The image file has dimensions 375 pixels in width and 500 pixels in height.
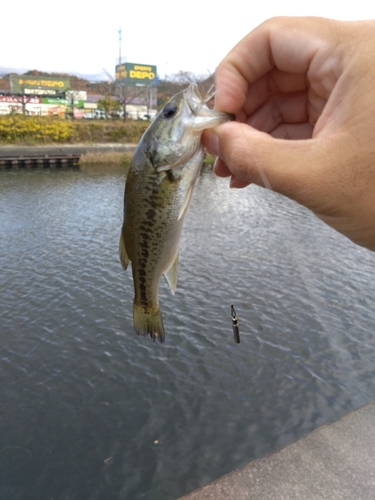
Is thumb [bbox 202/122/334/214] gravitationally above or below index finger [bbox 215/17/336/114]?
below

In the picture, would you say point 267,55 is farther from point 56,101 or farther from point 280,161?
point 56,101

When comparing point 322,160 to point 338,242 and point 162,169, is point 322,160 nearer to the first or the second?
point 162,169

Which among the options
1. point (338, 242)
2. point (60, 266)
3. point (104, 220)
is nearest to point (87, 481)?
point (60, 266)

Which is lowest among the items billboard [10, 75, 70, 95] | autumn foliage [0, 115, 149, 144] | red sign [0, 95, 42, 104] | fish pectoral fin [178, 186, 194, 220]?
autumn foliage [0, 115, 149, 144]

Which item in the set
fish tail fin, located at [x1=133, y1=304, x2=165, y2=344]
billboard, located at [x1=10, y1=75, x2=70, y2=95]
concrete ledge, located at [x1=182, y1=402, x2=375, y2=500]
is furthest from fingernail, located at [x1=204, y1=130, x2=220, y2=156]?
billboard, located at [x1=10, y1=75, x2=70, y2=95]

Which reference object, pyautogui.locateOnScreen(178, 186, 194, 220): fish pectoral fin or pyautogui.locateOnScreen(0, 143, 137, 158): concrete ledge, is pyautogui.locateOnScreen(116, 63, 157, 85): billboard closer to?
pyautogui.locateOnScreen(0, 143, 137, 158): concrete ledge

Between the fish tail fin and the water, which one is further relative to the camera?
the water

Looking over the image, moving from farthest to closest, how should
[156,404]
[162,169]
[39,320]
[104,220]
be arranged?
1. [104,220]
2. [39,320]
3. [156,404]
4. [162,169]

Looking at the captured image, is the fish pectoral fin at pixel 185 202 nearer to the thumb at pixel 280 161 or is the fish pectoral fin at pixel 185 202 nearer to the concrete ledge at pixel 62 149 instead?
the thumb at pixel 280 161
